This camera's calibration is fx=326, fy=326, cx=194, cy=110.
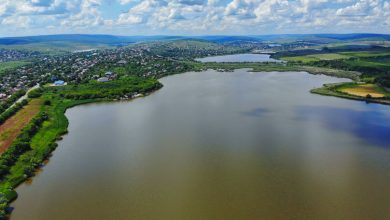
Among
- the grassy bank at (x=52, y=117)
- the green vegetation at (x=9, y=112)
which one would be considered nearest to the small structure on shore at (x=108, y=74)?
the grassy bank at (x=52, y=117)

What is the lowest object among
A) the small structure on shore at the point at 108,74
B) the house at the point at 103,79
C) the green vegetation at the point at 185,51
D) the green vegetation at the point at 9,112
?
the green vegetation at the point at 9,112

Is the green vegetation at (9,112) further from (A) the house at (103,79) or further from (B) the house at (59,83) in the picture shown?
(A) the house at (103,79)

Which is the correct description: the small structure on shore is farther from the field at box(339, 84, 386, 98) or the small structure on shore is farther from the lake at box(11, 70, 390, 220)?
the field at box(339, 84, 386, 98)

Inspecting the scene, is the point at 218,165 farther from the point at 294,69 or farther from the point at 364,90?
the point at 294,69

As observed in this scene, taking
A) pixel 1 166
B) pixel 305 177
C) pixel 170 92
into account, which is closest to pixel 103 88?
pixel 170 92

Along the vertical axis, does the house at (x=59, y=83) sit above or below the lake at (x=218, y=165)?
above

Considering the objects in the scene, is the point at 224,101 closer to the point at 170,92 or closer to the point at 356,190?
the point at 170,92

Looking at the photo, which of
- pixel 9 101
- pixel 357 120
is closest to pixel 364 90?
pixel 357 120

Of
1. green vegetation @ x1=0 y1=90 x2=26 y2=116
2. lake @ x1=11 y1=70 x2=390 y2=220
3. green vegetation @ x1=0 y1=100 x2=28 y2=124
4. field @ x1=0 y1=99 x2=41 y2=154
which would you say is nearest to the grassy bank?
lake @ x1=11 y1=70 x2=390 y2=220
